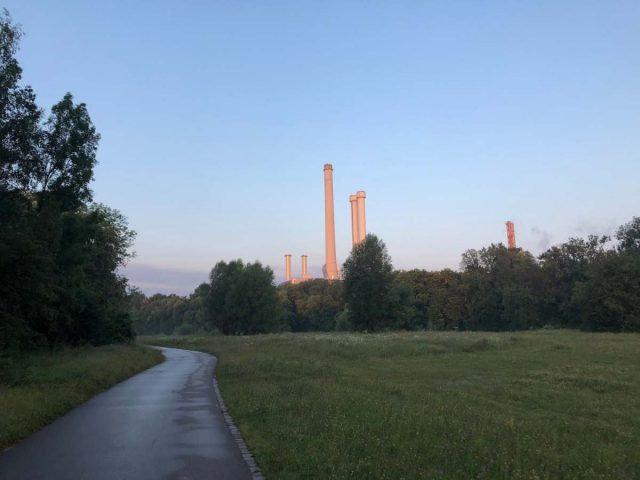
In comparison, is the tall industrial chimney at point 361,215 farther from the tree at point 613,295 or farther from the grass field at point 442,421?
the grass field at point 442,421

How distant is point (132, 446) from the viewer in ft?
31.6

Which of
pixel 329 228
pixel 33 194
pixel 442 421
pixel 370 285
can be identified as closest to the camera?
pixel 442 421

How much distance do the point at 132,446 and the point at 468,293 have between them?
354 ft

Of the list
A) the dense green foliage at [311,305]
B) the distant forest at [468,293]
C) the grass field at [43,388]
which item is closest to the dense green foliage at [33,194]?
the grass field at [43,388]

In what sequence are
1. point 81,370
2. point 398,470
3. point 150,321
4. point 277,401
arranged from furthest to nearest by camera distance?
point 150,321
point 81,370
point 277,401
point 398,470

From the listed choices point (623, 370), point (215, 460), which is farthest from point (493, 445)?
point (623, 370)

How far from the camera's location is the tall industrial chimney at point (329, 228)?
110062 mm

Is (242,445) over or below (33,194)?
below

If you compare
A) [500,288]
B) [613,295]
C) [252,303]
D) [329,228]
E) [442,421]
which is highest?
[329,228]

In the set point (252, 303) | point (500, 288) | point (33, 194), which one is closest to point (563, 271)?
point (500, 288)

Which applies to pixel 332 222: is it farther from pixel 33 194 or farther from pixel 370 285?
pixel 33 194

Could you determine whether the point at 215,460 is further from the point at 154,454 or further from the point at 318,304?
the point at 318,304

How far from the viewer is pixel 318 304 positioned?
138 meters

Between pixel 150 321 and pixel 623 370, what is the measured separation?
180538 mm
